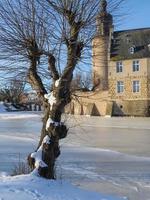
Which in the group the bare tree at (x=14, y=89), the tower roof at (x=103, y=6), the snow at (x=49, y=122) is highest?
the tower roof at (x=103, y=6)

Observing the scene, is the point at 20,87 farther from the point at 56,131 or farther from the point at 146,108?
the point at 146,108

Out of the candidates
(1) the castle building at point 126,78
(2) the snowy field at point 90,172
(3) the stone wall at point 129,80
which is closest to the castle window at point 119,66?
(1) the castle building at point 126,78

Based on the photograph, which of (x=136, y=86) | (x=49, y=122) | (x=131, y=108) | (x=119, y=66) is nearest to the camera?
(x=49, y=122)

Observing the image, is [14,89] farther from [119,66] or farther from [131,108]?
[119,66]

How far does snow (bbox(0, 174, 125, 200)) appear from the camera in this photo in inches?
294

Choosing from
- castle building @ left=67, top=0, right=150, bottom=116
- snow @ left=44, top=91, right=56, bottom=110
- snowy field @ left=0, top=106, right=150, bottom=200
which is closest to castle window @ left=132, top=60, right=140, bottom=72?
castle building @ left=67, top=0, right=150, bottom=116

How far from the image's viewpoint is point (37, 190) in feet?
25.9

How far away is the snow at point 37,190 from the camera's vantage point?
7.47 m

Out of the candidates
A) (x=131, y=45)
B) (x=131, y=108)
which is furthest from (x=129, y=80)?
(x=131, y=45)

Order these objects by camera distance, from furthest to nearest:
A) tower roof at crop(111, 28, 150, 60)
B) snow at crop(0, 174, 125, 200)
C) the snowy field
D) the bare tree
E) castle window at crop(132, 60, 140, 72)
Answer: tower roof at crop(111, 28, 150, 60) → castle window at crop(132, 60, 140, 72) → the bare tree → the snowy field → snow at crop(0, 174, 125, 200)

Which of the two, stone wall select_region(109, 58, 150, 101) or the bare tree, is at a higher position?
stone wall select_region(109, 58, 150, 101)

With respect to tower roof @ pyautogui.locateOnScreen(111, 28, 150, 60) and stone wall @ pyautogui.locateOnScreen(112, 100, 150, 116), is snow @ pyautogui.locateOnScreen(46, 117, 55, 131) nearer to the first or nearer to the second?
stone wall @ pyautogui.locateOnScreen(112, 100, 150, 116)

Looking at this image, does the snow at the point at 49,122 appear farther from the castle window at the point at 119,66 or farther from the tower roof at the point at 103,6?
the castle window at the point at 119,66

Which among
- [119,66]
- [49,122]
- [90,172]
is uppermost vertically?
[119,66]
